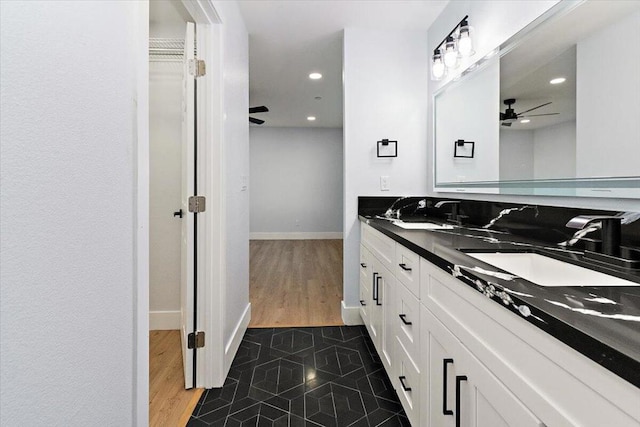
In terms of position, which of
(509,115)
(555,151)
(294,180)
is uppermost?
(294,180)

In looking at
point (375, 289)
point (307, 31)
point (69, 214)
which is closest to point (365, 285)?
point (375, 289)

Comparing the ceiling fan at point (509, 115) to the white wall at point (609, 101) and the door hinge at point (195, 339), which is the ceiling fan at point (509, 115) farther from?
the door hinge at point (195, 339)

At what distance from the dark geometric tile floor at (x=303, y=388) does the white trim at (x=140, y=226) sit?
29.3 inches

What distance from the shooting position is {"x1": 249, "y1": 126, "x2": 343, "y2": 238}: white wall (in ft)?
23.1

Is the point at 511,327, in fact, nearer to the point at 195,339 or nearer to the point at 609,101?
the point at 609,101

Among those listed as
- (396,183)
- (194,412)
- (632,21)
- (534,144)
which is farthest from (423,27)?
(194,412)

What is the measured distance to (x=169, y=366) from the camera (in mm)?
1982

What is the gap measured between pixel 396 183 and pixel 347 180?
16.3 inches

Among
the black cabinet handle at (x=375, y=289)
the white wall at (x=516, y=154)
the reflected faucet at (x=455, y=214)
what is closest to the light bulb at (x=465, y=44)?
the white wall at (x=516, y=154)

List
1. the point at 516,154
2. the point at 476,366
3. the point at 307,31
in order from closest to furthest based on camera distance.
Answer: the point at 476,366
the point at 516,154
the point at 307,31

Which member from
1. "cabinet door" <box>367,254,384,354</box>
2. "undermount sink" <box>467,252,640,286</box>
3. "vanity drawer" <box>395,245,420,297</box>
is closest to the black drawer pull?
"vanity drawer" <box>395,245,420,297</box>

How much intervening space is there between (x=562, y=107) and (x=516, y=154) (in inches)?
12.9

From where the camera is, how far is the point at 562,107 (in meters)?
1.30

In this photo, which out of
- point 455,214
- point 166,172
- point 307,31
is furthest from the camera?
point 307,31
